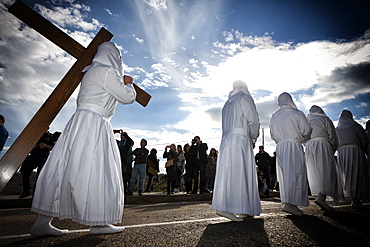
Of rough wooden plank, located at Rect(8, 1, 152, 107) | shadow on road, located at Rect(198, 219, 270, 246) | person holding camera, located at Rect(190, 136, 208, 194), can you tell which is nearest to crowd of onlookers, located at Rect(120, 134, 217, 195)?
person holding camera, located at Rect(190, 136, 208, 194)

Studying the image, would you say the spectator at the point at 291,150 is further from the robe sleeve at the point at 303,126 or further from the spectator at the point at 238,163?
the spectator at the point at 238,163

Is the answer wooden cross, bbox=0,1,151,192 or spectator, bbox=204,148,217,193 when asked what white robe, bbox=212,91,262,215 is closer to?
wooden cross, bbox=0,1,151,192

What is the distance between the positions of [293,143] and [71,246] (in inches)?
181

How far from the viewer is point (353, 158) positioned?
20.8ft

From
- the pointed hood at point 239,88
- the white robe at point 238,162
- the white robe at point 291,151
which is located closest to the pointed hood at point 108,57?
the white robe at point 238,162

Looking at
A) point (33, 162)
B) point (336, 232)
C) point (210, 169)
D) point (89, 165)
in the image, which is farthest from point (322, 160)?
point (33, 162)

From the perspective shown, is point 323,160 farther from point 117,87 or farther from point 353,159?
point 117,87

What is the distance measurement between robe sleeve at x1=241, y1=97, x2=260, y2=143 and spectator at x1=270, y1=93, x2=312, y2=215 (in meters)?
1.21

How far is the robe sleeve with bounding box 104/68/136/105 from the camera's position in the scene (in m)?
2.87

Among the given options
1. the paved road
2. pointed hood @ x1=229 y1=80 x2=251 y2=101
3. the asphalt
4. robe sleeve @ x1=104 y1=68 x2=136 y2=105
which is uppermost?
pointed hood @ x1=229 y1=80 x2=251 y2=101

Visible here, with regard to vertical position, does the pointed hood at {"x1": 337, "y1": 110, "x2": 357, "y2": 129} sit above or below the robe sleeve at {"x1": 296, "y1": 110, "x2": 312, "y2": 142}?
above

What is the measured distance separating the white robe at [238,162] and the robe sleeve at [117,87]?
209 cm

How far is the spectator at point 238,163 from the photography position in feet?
12.0

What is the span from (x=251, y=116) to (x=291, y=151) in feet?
5.06
